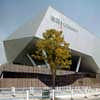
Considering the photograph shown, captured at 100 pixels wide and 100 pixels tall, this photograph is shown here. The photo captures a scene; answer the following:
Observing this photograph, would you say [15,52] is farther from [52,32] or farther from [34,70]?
[52,32]

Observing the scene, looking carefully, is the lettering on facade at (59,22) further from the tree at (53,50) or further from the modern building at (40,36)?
the tree at (53,50)

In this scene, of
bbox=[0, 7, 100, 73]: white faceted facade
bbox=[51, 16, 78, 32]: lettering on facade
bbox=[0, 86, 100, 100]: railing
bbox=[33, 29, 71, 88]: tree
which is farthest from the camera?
bbox=[51, 16, 78, 32]: lettering on facade

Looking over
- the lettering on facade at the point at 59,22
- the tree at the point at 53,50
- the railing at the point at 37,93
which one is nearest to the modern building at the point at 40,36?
the lettering on facade at the point at 59,22

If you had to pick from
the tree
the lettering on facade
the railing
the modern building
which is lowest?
the railing

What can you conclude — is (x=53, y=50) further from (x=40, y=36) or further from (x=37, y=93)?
(x=40, y=36)

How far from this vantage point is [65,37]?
5106cm

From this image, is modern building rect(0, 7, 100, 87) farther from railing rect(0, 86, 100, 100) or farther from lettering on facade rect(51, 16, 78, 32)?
railing rect(0, 86, 100, 100)

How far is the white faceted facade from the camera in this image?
43.7 metres

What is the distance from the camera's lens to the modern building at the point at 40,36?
43781 mm

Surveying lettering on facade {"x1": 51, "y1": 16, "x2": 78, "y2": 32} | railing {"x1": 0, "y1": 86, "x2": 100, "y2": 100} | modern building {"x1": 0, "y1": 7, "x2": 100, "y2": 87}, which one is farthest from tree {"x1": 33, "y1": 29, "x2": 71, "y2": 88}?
lettering on facade {"x1": 51, "y1": 16, "x2": 78, "y2": 32}

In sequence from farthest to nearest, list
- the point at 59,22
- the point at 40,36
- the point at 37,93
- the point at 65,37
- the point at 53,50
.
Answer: the point at 65,37 < the point at 59,22 < the point at 40,36 < the point at 53,50 < the point at 37,93

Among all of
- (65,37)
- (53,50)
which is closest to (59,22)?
(65,37)

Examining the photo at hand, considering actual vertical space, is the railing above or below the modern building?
below

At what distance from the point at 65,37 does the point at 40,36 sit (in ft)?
33.1
